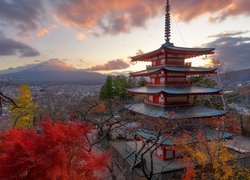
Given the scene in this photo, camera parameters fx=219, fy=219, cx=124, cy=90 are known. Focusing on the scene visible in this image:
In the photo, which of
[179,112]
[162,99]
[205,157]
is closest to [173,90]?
[162,99]

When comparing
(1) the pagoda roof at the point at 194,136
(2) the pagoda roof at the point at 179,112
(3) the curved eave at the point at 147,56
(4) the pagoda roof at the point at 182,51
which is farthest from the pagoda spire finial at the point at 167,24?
(1) the pagoda roof at the point at 194,136

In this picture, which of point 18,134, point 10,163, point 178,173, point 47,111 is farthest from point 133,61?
point 47,111

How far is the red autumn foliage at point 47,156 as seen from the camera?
458 inches

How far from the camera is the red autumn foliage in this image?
11.6 metres

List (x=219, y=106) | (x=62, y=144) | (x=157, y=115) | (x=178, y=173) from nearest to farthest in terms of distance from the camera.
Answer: (x=62, y=144)
(x=178, y=173)
(x=157, y=115)
(x=219, y=106)

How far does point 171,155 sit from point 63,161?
9.15m

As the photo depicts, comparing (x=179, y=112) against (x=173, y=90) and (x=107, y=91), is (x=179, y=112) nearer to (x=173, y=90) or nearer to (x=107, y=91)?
(x=173, y=90)

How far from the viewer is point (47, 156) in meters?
12.0

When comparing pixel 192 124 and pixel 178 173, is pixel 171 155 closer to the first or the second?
pixel 178 173

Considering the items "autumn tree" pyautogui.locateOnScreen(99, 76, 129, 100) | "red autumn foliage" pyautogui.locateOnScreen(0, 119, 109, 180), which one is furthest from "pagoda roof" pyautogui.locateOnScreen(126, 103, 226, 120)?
"autumn tree" pyautogui.locateOnScreen(99, 76, 129, 100)

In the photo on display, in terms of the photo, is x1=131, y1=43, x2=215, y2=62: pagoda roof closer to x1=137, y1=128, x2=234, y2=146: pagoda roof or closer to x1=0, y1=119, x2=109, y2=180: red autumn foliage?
x1=137, y1=128, x2=234, y2=146: pagoda roof

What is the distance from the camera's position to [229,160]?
Answer: 1652cm

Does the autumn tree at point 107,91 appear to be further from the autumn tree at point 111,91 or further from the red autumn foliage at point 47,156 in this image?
the red autumn foliage at point 47,156

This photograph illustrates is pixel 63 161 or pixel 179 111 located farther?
pixel 179 111
